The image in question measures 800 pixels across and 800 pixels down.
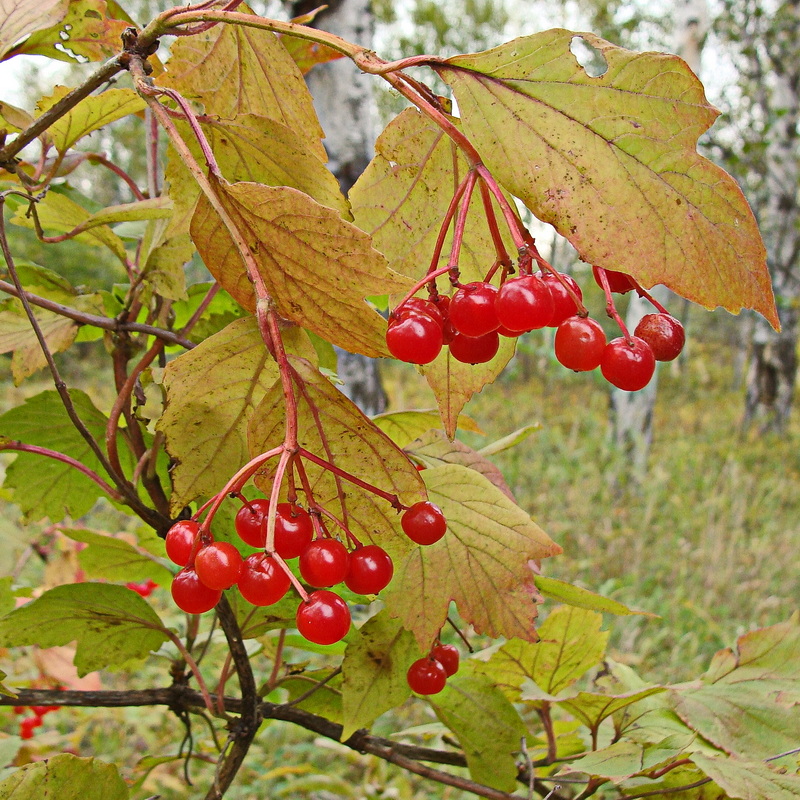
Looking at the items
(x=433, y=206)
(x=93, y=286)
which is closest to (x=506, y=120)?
(x=433, y=206)

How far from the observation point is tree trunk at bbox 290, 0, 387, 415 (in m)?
1.59

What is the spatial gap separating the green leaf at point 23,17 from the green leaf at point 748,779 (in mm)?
789

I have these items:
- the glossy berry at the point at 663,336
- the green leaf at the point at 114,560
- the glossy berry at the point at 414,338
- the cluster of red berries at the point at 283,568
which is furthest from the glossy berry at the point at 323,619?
the green leaf at the point at 114,560

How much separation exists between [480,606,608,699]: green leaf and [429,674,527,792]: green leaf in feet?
0.20

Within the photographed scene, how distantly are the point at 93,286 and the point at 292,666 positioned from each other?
0.54 meters

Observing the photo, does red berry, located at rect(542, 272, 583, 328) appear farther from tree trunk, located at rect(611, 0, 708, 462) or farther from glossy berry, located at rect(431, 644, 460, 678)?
tree trunk, located at rect(611, 0, 708, 462)

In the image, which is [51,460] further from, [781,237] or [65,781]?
[781,237]

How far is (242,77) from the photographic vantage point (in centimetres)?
57

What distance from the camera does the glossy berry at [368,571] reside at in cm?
42

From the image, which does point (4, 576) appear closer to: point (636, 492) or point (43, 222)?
point (43, 222)

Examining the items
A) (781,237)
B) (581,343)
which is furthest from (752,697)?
(781,237)

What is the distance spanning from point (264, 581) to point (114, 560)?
0.56 metres

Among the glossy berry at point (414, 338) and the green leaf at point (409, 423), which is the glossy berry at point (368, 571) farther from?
the green leaf at point (409, 423)

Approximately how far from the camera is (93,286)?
897mm
